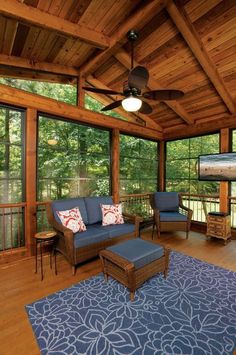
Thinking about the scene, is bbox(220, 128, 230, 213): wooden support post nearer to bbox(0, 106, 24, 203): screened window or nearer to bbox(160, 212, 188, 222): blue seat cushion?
bbox(160, 212, 188, 222): blue seat cushion

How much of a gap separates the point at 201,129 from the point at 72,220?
3672mm

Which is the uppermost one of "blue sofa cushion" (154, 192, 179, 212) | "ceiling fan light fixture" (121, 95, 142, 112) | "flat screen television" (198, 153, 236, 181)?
"ceiling fan light fixture" (121, 95, 142, 112)

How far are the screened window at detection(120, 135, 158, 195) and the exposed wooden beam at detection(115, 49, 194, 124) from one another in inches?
45.2

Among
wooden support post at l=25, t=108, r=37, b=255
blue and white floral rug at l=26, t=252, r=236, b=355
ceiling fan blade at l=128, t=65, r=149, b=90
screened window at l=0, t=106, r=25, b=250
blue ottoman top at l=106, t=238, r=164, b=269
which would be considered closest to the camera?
blue and white floral rug at l=26, t=252, r=236, b=355

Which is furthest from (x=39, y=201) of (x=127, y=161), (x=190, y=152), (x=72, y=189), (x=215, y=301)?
(x=190, y=152)

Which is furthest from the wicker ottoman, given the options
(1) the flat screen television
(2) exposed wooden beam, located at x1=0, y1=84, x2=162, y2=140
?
(1) the flat screen television

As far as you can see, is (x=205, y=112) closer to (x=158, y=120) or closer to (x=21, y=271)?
(x=158, y=120)

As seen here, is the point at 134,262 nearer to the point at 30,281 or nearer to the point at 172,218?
the point at 30,281

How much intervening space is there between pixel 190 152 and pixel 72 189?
128 inches

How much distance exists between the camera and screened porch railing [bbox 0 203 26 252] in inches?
116

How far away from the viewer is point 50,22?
7.49 feet

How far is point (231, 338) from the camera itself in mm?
1604

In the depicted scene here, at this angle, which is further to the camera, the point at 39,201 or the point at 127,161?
the point at 127,161

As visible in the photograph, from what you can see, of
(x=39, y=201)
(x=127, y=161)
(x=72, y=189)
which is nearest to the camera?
(x=39, y=201)
